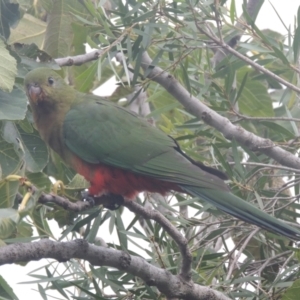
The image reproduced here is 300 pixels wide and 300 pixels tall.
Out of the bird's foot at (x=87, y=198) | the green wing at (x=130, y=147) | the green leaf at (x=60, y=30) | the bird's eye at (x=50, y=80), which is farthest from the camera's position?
the bird's eye at (x=50, y=80)

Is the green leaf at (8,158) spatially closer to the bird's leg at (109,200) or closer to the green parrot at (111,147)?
the bird's leg at (109,200)

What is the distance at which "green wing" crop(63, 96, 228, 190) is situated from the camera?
3073 millimetres

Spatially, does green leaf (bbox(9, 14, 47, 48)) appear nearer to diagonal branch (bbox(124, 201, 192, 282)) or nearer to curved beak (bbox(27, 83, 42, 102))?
curved beak (bbox(27, 83, 42, 102))

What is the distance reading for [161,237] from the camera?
286cm

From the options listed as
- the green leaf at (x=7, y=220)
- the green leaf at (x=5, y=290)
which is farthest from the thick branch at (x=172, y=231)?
the green leaf at (x=5, y=290)

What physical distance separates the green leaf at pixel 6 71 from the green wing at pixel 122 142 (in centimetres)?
98

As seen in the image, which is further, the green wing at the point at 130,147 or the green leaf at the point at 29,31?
the green leaf at the point at 29,31

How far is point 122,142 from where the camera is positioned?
3.34 m

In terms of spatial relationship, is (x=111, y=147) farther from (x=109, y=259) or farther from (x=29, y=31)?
(x=109, y=259)

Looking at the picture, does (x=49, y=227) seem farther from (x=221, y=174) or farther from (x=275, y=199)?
(x=275, y=199)

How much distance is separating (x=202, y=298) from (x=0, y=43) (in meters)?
1.21

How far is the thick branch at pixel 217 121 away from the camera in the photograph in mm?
2773

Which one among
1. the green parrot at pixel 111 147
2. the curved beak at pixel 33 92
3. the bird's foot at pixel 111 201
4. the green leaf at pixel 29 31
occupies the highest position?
the green leaf at pixel 29 31

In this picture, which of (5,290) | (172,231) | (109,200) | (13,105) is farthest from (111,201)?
(5,290)
